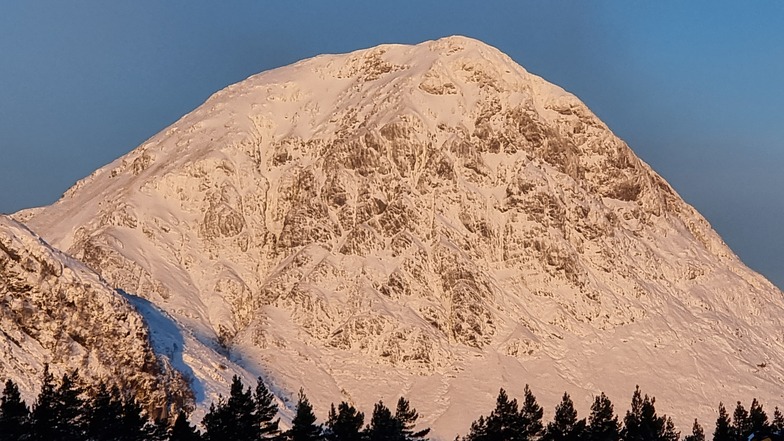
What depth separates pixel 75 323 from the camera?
160125mm

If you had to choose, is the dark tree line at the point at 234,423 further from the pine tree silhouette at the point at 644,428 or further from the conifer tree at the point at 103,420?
the pine tree silhouette at the point at 644,428

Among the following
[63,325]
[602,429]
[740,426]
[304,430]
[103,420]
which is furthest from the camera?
[740,426]

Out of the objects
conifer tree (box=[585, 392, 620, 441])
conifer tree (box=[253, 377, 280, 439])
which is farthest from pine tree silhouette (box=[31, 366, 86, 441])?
conifer tree (box=[585, 392, 620, 441])

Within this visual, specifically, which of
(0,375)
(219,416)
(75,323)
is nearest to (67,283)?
(75,323)

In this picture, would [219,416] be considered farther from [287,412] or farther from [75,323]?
[287,412]

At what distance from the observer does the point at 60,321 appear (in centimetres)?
15862

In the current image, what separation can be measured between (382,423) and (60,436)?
29906mm

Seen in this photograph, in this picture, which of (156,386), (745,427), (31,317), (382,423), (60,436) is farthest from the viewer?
(745,427)

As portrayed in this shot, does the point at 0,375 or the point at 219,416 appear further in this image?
the point at 0,375

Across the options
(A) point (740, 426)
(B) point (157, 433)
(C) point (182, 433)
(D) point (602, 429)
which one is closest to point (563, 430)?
(D) point (602, 429)

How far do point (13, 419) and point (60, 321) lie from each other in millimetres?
35350

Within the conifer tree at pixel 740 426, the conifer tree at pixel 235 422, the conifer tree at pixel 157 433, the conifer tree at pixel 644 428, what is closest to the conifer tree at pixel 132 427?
the conifer tree at pixel 157 433

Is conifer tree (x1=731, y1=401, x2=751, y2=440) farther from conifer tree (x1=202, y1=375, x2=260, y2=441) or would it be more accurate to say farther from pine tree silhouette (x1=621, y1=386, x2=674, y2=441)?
conifer tree (x1=202, y1=375, x2=260, y2=441)

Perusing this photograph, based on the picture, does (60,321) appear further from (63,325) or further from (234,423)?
(234,423)
